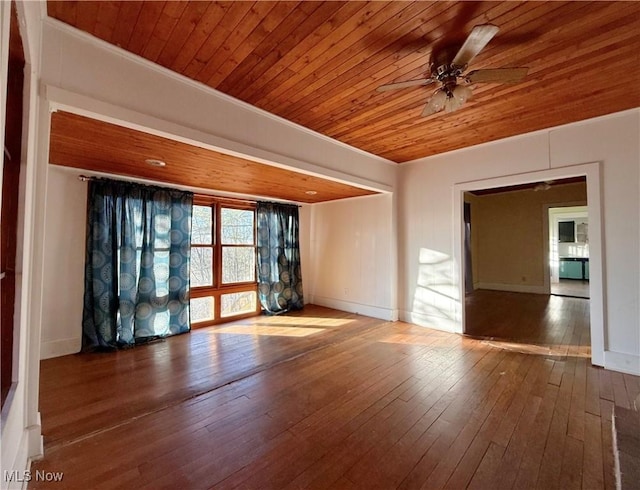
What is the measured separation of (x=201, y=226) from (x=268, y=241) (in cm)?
122

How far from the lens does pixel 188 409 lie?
7.43 ft

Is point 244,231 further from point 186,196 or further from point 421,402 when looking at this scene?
point 421,402

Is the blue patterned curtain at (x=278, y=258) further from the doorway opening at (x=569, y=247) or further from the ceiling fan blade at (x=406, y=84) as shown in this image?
the doorway opening at (x=569, y=247)

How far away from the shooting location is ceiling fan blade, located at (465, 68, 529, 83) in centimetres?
193

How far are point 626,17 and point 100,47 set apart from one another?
3385 millimetres

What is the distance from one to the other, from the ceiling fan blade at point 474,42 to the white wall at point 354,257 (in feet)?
9.71

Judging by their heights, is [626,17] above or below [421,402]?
above

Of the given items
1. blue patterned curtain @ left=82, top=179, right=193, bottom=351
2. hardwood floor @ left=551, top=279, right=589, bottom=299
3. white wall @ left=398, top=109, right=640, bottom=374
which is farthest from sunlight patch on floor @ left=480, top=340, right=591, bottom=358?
hardwood floor @ left=551, top=279, right=589, bottom=299

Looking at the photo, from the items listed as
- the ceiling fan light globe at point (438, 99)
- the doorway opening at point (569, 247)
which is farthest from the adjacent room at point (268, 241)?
the doorway opening at point (569, 247)

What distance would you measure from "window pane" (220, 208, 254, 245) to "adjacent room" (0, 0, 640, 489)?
0.04 meters

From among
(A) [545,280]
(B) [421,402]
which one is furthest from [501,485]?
(A) [545,280]

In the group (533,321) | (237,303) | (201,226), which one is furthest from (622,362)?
(201,226)

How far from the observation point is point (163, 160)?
3.07 m

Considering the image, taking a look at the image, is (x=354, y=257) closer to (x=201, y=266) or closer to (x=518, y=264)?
(x=201, y=266)
